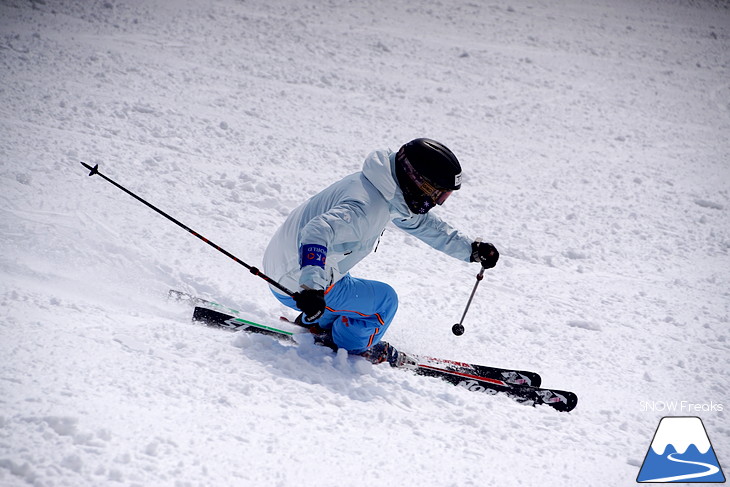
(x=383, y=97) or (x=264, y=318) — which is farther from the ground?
(x=383, y=97)

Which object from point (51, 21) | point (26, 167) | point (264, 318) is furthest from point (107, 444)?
point (51, 21)

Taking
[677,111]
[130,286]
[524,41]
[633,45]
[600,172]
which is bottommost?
[130,286]

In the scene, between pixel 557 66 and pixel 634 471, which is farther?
pixel 557 66

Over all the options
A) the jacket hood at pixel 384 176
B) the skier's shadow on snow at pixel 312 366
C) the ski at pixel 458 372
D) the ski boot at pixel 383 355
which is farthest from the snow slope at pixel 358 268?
the jacket hood at pixel 384 176

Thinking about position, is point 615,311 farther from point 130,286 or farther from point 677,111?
point 677,111

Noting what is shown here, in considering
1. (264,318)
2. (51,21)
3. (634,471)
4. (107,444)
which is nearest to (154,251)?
(264,318)

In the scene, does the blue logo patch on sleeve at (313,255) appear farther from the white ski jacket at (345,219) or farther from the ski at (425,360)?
the ski at (425,360)

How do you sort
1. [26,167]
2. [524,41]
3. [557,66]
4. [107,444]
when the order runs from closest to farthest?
[107,444] → [26,167] → [557,66] → [524,41]

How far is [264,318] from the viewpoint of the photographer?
15.5 feet

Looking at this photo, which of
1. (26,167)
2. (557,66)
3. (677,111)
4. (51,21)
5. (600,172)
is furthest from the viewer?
(557,66)

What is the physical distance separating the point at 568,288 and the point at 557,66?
29.2 ft

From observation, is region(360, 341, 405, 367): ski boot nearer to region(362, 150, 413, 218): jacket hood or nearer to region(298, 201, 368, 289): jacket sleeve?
region(298, 201, 368, 289): jacket sleeve

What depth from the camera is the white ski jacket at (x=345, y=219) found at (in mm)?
3531

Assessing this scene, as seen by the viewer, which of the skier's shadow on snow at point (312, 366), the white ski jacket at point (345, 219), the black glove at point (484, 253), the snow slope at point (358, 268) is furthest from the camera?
the black glove at point (484, 253)
